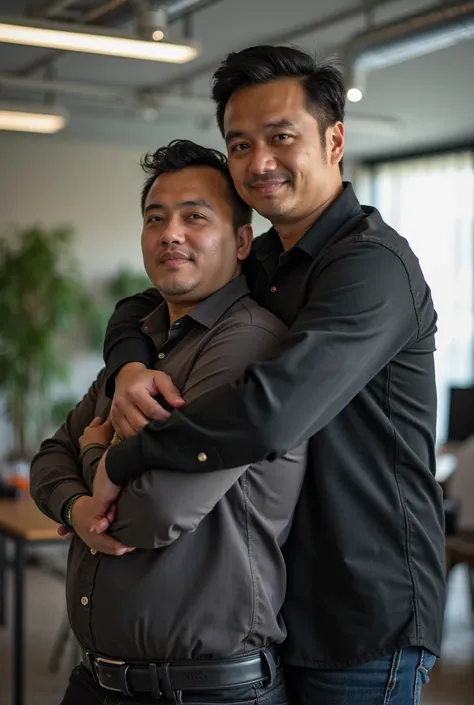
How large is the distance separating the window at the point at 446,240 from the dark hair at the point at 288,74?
788cm

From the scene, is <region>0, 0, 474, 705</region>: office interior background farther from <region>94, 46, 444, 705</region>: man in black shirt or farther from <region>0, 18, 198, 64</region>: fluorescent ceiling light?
<region>94, 46, 444, 705</region>: man in black shirt

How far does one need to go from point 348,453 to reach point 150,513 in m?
0.36

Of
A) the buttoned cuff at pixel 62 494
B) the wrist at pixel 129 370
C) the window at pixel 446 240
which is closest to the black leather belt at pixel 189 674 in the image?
the buttoned cuff at pixel 62 494

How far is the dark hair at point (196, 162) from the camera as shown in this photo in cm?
207

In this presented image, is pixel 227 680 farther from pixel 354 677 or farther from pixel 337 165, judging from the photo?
pixel 337 165

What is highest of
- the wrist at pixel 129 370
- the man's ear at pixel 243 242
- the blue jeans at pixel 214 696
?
the man's ear at pixel 243 242

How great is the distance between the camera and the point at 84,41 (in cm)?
491

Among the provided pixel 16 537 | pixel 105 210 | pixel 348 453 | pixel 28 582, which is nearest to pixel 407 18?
pixel 16 537

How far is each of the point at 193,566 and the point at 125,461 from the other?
0.22 meters

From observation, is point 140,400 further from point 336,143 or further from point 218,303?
point 336,143

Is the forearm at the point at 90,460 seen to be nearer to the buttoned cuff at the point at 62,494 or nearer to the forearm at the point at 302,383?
the buttoned cuff at the point at 62,494

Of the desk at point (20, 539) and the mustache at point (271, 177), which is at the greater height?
the mustache at point (271, 177)

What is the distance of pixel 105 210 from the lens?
409 inches

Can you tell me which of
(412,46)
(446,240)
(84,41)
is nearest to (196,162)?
(84,41)
